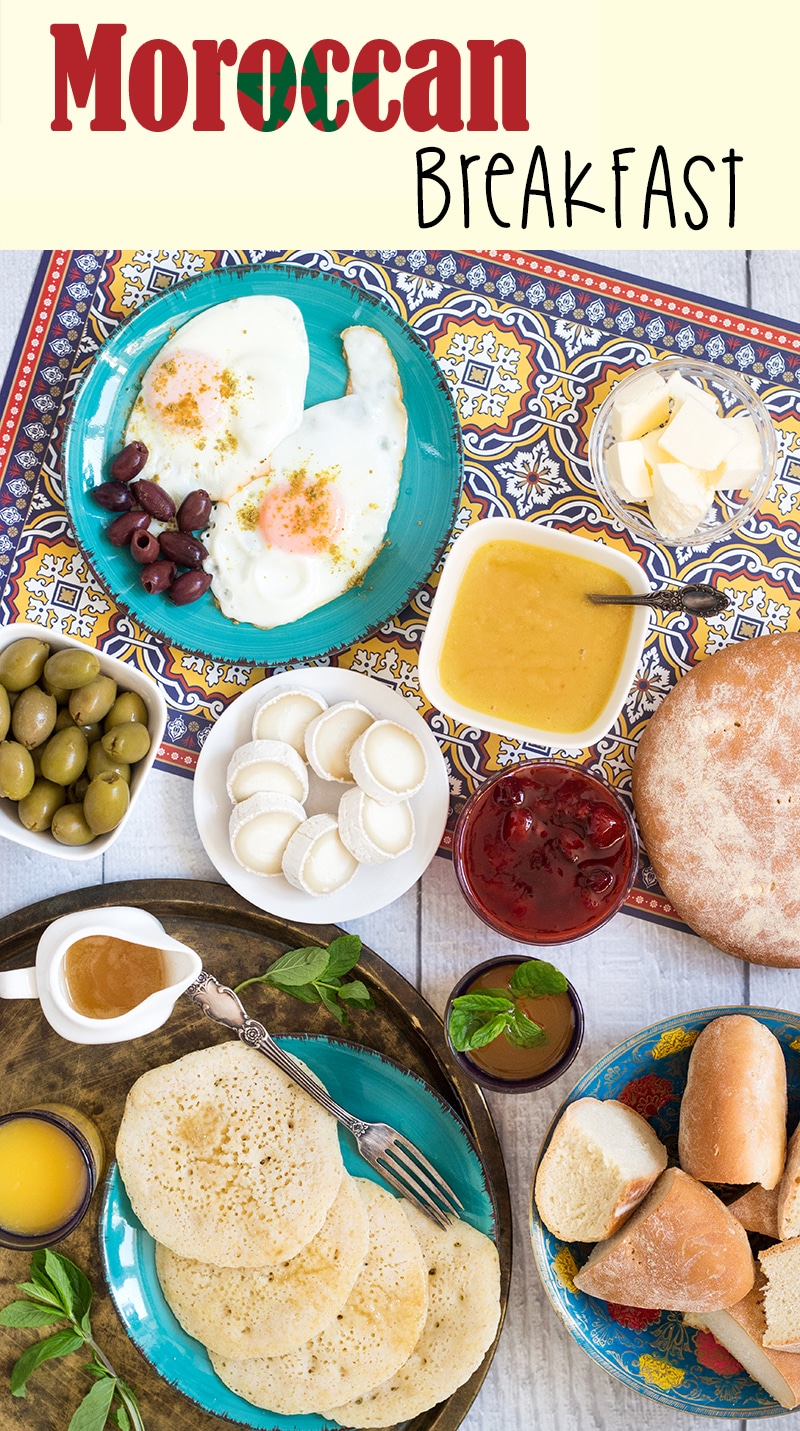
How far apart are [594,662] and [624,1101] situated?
0.83 metres

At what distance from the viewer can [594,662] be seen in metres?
1.96

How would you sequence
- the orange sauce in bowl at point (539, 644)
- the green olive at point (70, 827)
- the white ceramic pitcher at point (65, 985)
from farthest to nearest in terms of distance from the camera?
the orange sauce in bowl at point (539, 644) → the green olive at point (70, 827) → the white ceramic pitcher at point (65, 985)

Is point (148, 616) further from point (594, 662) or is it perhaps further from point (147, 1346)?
point (147, 1346)

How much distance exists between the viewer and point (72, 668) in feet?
6.03

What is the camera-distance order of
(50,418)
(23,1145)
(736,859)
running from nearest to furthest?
(23,1145), (736,859), (50,418)

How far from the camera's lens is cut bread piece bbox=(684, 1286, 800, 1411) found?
1.82 meters

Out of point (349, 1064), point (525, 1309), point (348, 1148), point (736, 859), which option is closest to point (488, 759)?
point (736, 859)

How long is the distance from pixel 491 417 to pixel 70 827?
3.78 ft

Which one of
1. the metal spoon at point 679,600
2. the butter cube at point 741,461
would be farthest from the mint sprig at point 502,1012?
the butter cube at point 741,461

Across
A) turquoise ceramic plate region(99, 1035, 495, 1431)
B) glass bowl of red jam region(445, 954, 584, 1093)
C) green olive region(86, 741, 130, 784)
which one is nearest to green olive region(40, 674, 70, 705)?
green olive region(86, 741, 130, 784)

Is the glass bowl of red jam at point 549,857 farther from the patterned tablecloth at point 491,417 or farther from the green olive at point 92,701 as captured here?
the green olive at point 92,701

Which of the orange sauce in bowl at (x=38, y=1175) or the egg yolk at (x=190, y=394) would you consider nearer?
the orange sauce in bowl at (x=38, y=1175)

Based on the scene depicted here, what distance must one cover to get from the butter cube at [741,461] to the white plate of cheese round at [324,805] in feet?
2.46

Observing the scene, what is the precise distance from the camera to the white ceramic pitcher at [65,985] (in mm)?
1745
